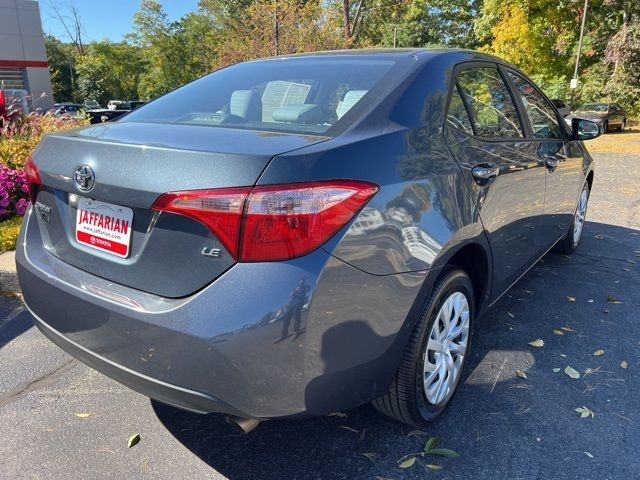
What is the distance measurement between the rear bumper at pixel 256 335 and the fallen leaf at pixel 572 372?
1456 millimetres

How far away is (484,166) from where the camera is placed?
8.15 feet

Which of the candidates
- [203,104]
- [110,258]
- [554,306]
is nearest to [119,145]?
[110,258]

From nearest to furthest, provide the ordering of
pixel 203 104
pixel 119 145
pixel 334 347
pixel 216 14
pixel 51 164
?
pixel 334 347 < pixel 119 145 < pixel 51 164 < pixel 203 104 < pixel 216 14

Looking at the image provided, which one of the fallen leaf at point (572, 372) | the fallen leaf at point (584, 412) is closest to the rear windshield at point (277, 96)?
the fallen leaf at point (584, 412)

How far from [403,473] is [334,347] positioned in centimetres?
80

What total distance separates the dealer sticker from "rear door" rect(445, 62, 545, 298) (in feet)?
4.53

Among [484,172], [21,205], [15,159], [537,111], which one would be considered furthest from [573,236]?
[15,159]

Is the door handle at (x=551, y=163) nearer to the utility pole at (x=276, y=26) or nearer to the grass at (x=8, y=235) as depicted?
the grass at (x=8, y=235)

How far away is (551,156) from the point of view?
3.51 meters

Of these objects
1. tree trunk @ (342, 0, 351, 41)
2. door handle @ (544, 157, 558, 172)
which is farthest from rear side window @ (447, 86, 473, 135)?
tree trunk @ (342, 0, 351, 41)

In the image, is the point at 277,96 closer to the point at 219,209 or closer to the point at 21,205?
the point at 219,209

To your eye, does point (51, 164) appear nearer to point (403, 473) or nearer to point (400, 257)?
point (400, 257)

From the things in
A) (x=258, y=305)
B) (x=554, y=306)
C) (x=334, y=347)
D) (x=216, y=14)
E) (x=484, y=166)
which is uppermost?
(x=216, y=14)

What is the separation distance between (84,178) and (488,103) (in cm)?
213
